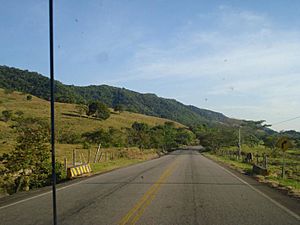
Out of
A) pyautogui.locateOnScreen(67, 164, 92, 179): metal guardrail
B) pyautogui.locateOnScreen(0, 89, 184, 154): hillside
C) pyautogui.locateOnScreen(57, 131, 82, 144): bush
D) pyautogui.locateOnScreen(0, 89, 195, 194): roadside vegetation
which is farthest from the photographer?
pyautogui.locateOnScreen(0, 89, 184, 154): hillside

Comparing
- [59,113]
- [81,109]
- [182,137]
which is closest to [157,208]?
[59,113]

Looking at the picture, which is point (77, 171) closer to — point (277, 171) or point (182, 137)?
point (277, 171)

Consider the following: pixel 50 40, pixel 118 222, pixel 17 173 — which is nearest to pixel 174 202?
pixel 118 222

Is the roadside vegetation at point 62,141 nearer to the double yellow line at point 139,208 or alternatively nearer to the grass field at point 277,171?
the double yellow line at point 139,208

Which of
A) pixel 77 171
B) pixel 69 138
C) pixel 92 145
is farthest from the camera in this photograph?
pixel 69 138

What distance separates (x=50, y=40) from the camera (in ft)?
19.5

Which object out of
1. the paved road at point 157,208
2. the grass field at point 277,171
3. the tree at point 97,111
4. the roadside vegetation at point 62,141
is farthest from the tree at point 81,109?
the paved road at point 157,208

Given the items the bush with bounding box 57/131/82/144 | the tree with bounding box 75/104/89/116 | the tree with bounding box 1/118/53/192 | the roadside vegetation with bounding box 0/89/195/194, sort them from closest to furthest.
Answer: the tree with bounding box 1/118/53/192
the roadside vegetation with bounding box 0/89/195/194
the bush with bounding box 57/131/82/144
the tree with bounding box 75/104/89/116

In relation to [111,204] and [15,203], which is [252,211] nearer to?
[111,204]

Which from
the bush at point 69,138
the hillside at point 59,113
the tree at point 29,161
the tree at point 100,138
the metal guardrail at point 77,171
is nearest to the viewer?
the tree at point 29,161

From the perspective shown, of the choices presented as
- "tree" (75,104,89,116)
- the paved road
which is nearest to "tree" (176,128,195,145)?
"tree" (75,104,89,116)

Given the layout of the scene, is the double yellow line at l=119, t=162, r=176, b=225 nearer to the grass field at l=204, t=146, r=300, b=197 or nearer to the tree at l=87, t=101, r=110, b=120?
the grass field at l=204, t=146, r=300, b=197

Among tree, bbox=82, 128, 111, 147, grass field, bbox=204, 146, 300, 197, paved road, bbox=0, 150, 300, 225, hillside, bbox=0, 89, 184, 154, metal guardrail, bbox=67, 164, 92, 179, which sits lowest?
grass field, bbox=204, 146, 300, 197

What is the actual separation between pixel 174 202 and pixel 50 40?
768 cm
